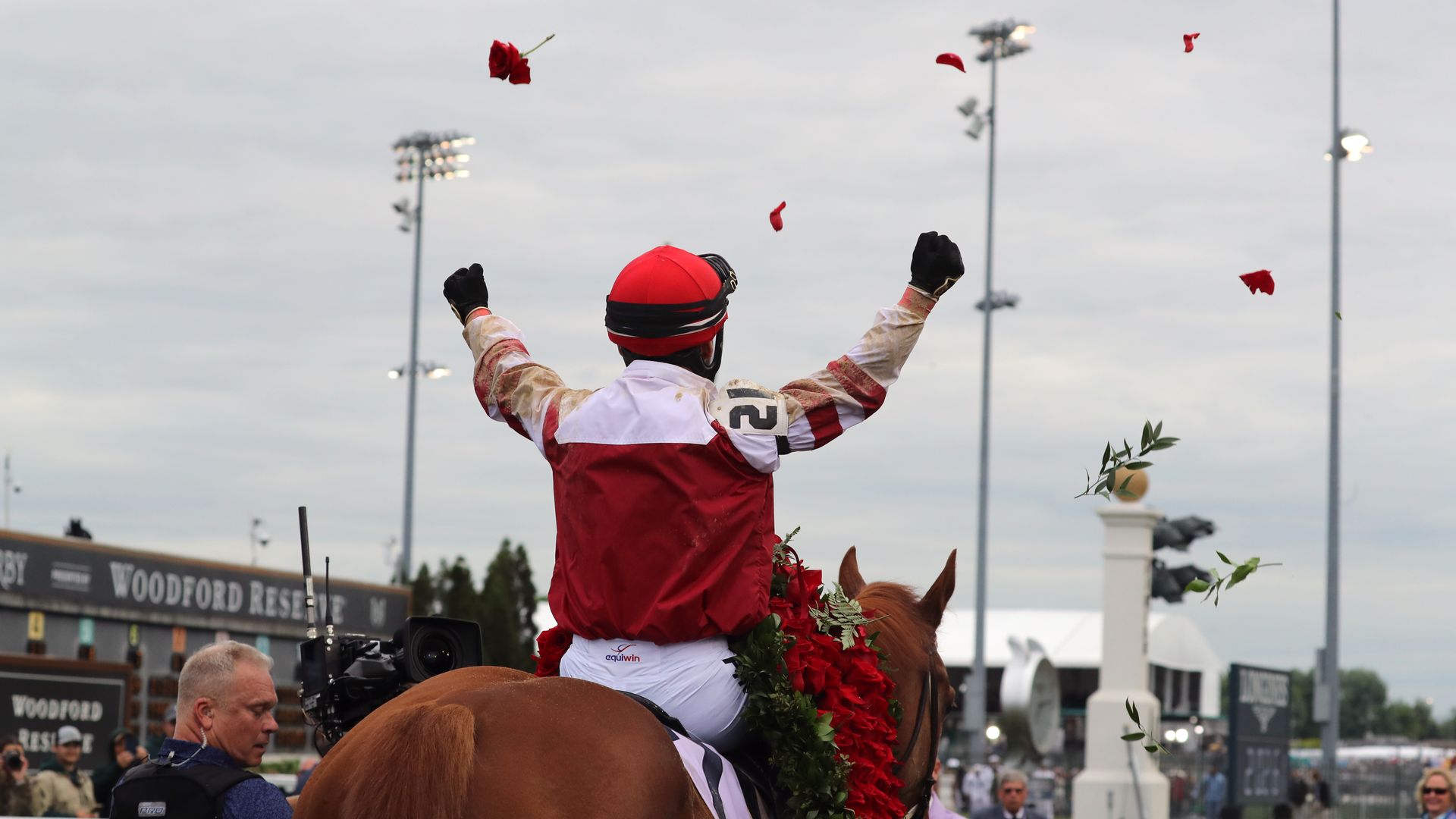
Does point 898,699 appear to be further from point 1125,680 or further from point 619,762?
point 1125,680

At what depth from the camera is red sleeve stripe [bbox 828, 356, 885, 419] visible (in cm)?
406

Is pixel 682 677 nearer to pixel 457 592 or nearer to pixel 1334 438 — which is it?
pixel 1334 438

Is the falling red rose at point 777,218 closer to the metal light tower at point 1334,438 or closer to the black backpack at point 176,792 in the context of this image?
the black backpack at point 176,792

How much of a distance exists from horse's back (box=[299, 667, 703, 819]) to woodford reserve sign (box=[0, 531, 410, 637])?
59.3 feet

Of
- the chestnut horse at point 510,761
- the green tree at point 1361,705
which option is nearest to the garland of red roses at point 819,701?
the chestnut horse at point 510,761

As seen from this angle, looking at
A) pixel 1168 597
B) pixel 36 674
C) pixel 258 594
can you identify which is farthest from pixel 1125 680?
pixel 258 594

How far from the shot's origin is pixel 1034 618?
53.0 meters

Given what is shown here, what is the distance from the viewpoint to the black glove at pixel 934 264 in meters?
4.14

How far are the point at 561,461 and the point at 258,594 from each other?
856 inches

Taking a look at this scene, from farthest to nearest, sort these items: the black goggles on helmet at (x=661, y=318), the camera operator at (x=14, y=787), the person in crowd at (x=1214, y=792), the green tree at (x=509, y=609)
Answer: the green tree at (x=509, y=609) → the person in crowd at (x=1214, y=792) → the camera operator at (x=14, y=787) → the black goggles on helmet at (x=661, y=318)

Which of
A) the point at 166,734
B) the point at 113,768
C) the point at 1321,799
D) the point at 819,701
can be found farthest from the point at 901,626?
the point at 1321,799

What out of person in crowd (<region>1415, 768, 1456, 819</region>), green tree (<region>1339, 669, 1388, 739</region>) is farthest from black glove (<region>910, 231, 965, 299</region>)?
green tree (<region>1339, 669, 1388, 739</region>)

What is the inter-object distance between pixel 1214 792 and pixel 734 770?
2097cm

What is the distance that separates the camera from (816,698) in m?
4.05
